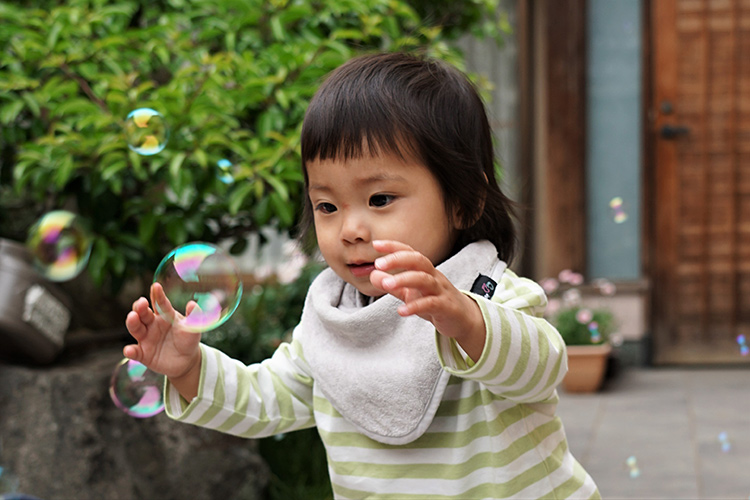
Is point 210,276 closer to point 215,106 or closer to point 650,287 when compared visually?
point 215,106

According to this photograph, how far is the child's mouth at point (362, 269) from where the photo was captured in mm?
1426

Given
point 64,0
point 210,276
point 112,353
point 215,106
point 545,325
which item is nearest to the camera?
point 545,325

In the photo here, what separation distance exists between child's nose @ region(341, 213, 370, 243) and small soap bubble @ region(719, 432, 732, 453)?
8.29 feet

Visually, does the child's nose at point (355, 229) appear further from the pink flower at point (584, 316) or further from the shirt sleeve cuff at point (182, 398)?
the pink flower at point (584, 316)

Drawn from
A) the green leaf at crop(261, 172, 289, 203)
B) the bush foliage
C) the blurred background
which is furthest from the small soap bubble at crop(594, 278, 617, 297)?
the green leaf at crop(261, 172, 289, 203)

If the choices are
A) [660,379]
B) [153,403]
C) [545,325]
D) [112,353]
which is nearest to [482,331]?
[545,325]

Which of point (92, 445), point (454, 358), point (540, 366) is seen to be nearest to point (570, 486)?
point (540, 366)

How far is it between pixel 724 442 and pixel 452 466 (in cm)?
243

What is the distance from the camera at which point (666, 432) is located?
3.73 m

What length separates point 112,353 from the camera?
2.80 metres

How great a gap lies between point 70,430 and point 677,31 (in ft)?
12.8

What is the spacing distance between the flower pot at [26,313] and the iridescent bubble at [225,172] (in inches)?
25.7

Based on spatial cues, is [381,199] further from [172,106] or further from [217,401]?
[172,106]

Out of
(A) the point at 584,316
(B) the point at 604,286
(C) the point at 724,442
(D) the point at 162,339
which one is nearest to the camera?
(D) the point at 162,339
